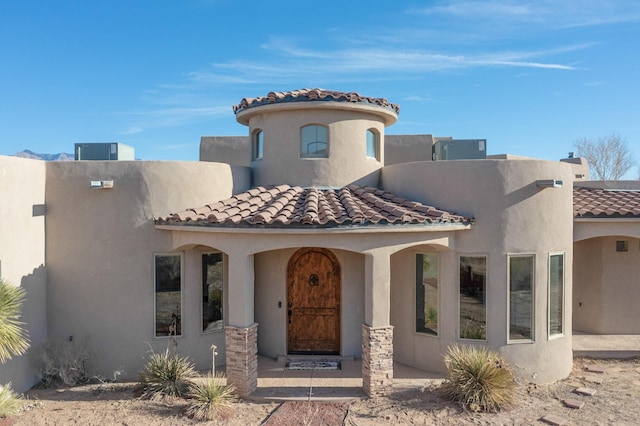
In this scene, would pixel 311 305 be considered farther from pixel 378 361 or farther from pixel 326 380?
pixel 378 361

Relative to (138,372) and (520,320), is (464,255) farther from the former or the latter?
(138,372)

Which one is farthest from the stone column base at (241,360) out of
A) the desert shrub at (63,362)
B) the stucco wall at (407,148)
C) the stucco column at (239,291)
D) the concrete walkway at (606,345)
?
the stucco wall at (407,148)

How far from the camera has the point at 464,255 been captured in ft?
41.3

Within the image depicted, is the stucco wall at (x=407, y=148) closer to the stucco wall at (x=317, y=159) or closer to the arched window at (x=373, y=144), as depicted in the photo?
the arched window at (x=373, y=144)

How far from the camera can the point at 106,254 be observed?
12648 mm

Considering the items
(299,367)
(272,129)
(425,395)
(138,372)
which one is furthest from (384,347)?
(272,129)

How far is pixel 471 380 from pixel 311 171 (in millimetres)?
8181

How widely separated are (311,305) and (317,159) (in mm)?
5057

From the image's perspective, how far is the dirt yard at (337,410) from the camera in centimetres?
999

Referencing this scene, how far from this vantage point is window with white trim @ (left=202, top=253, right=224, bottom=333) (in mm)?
13320

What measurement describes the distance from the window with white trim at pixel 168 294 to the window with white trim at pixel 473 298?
8.60 m

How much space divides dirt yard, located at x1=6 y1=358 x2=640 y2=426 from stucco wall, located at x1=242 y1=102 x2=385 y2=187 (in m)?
7.31

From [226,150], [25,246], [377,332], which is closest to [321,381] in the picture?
[377,332]

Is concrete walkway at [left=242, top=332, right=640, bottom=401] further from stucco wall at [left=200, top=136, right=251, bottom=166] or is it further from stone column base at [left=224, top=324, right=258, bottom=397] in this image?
stucco wall at [left=200, top=136, right=251, bottom=166]
